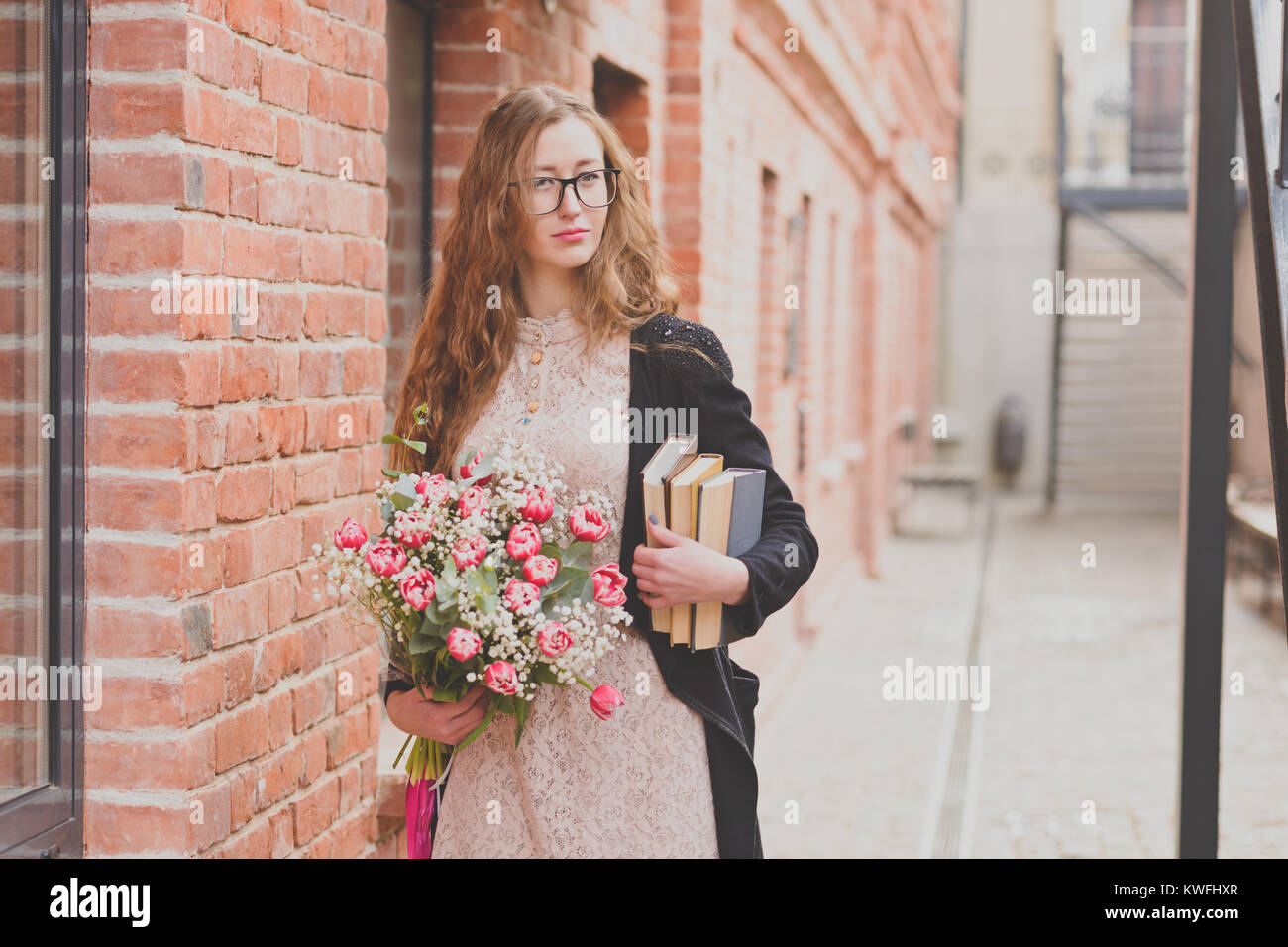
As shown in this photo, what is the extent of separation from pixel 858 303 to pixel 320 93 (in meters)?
10.6

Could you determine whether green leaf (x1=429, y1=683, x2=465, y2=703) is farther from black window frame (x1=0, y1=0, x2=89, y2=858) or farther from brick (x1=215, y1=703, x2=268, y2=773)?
black window frame (x1=0, y1=0, x2=89, y2=858)

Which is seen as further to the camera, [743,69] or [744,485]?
[743,69]

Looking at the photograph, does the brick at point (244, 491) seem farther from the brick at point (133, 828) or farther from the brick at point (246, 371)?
the brick at point (133, 828)

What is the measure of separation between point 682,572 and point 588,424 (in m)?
0.30

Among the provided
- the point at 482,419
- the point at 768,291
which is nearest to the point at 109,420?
the point at 482,419

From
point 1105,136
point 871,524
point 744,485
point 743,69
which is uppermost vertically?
point 1105,136

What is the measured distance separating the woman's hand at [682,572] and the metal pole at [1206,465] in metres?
2.19

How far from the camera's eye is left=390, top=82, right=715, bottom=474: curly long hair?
2.20 meters

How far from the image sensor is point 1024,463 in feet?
68.5

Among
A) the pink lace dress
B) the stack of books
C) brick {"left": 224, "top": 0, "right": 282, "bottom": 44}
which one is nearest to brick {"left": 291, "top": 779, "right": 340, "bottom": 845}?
the pink lace dress

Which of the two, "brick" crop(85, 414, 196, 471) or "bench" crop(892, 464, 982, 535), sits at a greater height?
"brick" crop(85, 414, 196, 471)

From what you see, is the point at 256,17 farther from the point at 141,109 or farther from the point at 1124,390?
the point at 1124,390

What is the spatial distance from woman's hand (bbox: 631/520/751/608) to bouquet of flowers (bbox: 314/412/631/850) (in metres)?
0.06
